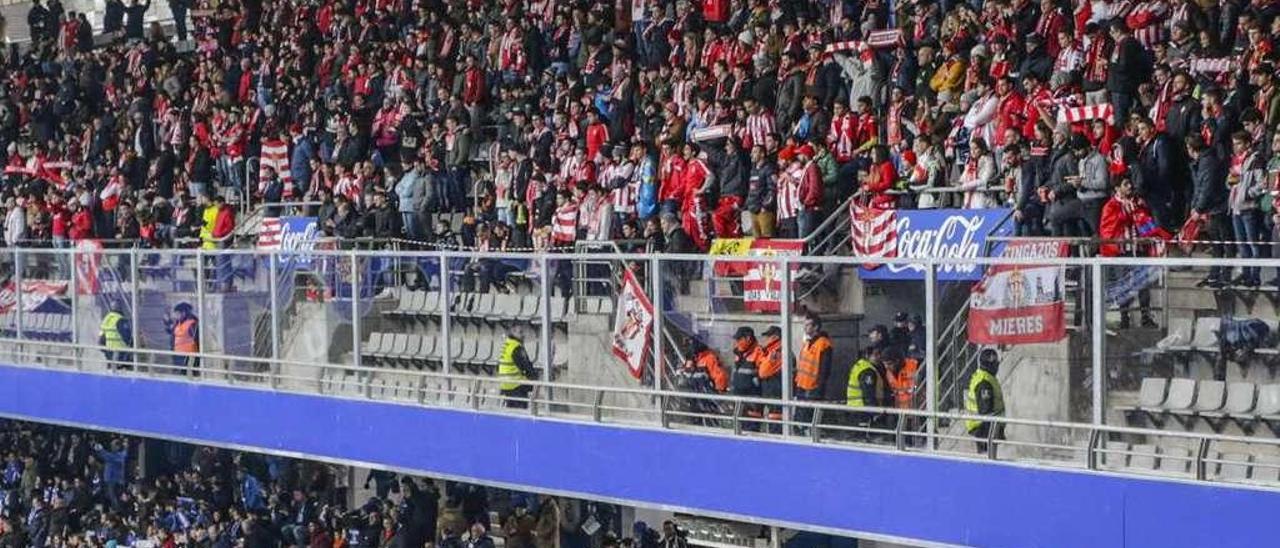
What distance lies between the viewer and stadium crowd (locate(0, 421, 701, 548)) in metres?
18.9

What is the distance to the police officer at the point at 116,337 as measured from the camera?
1844 centimetres

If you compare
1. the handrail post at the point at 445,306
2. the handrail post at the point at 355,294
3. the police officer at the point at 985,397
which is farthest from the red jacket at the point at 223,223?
the police officer at the point at 985,397

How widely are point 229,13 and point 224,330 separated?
46.5ft

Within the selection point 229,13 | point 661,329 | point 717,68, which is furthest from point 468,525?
point 229,13

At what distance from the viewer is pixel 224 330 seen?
17.3 m

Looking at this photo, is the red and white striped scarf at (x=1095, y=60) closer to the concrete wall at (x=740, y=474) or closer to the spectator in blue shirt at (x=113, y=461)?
the concrete wall at (x=740, y=474)

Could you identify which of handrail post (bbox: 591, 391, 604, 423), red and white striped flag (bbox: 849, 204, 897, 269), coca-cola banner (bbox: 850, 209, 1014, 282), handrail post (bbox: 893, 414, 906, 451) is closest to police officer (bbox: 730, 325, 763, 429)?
handrail post (bbox: 893, 414, 906, 451)

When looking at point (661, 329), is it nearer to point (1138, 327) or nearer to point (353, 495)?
point (1138, 327)

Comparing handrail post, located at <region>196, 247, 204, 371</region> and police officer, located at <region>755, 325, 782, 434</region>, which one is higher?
handrail post, located at <region>196, 247, 204, 371</region>

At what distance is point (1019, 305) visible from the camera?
35.7ft

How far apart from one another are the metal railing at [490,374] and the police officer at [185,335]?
0.08 metres

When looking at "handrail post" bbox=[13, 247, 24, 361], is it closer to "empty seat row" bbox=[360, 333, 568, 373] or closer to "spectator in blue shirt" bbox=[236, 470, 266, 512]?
"spectator in blue shirt" bbox=[236, 470, 266, 512]

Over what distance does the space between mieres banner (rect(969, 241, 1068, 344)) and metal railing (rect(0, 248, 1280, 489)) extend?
0.08 meters

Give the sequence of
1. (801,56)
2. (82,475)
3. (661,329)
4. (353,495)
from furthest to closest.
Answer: (82,475)
(353,495)
(801,56)
(661,329)
